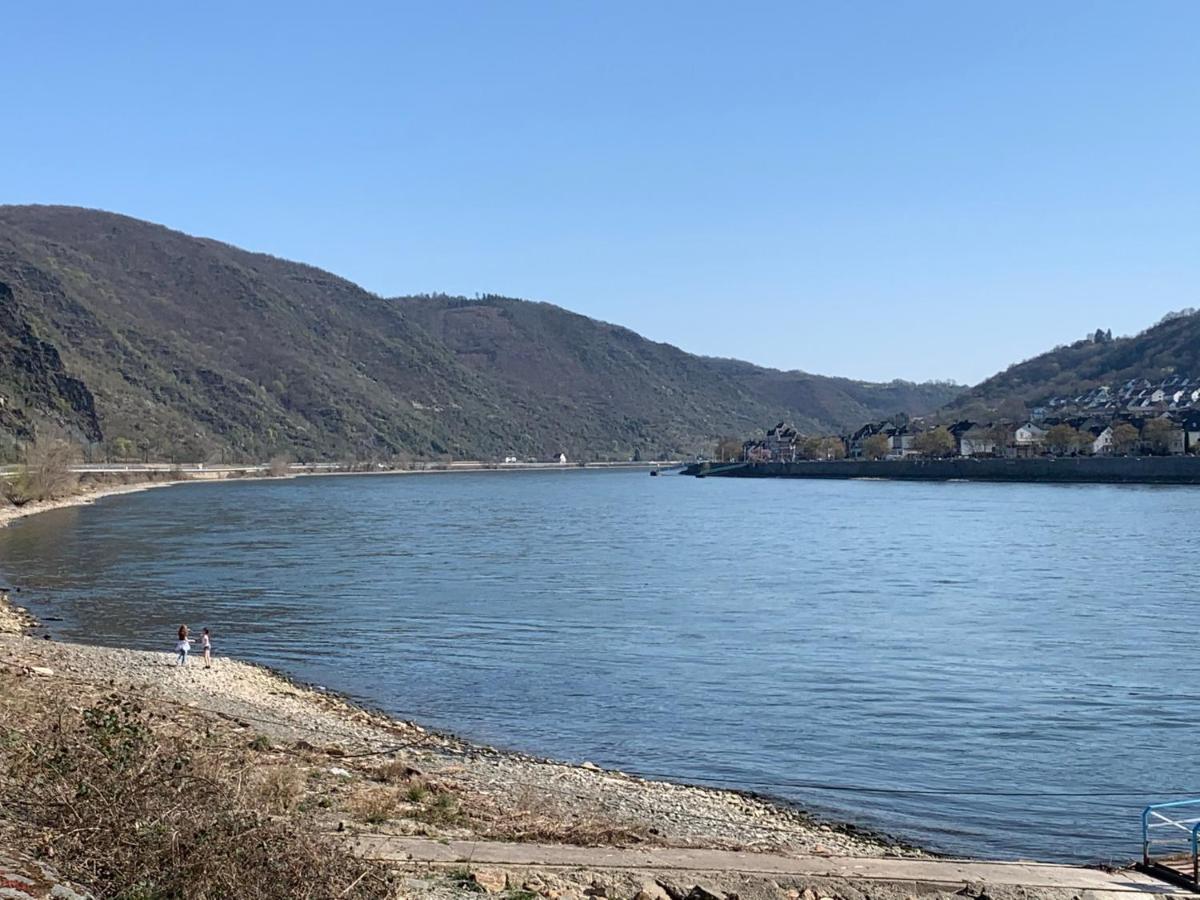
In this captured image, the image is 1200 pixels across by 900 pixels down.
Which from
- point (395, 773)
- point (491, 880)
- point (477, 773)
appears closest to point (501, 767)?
point (477, 773)

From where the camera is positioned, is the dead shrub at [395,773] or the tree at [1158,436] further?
the tree at [1158,436]

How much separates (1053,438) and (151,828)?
141391mm

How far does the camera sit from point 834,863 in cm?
1091

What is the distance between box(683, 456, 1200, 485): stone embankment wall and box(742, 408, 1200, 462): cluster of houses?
29.4ft

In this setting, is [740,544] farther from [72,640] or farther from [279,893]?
[279,893]

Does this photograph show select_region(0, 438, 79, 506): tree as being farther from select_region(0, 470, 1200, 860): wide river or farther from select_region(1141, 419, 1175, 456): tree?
select_region(1141, 419, 1175, 456): tree

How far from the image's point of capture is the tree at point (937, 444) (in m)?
152

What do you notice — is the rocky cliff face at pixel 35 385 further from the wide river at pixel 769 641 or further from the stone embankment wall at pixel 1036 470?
the stone embankment wall at pixel 1036 470

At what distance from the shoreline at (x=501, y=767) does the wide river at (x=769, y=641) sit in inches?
34.4

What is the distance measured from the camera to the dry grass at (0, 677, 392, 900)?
23.3 feet

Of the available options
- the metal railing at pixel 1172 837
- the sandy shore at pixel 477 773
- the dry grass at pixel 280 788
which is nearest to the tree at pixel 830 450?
the sandy shore at pixel 477 773

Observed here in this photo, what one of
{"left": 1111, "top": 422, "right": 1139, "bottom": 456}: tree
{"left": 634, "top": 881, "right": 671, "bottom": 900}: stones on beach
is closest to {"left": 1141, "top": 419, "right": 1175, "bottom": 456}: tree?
{"left": 1111, "top": 422, "right": 1139, "bottom": 456}: tree

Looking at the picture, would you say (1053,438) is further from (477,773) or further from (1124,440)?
(477,773)

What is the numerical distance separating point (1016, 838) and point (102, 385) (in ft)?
544
